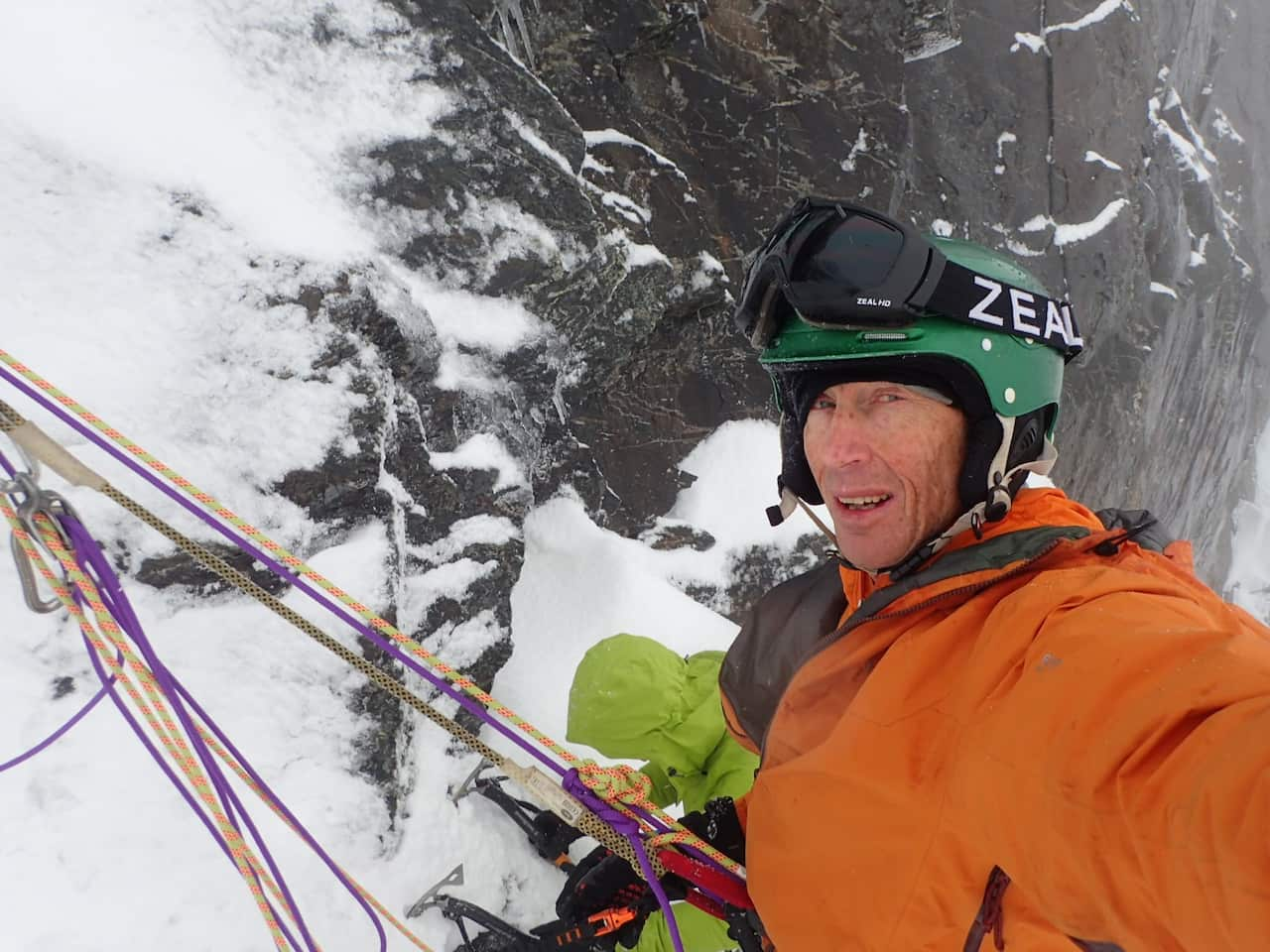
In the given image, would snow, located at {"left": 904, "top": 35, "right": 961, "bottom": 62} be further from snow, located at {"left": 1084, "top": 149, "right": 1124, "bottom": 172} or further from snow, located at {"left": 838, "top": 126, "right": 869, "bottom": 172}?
snow, located at {"left": 1084, "top": 149, "right": 1124, "bottom": 172}

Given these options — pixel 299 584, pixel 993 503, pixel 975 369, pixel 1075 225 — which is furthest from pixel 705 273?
pixel 1075 225

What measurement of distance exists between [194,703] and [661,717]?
68.1 inches

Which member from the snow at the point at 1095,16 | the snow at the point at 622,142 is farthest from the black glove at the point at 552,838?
the snow at the point at 1095,16

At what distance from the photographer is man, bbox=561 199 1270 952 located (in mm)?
827

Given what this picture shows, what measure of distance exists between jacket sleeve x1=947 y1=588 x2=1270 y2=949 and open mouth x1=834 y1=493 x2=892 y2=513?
0.58 m

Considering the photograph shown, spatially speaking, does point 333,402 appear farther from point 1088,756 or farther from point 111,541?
point 1088,756

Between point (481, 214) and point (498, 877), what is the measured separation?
10.9ft

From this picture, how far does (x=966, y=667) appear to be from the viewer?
3.81 feet

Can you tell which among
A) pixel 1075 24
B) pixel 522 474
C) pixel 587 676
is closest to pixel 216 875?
pixel 587 676

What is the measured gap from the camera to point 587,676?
3.01 metres

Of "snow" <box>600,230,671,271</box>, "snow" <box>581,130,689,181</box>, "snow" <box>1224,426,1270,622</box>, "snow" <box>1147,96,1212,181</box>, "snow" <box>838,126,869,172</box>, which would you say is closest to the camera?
"snow" <box>600,230,671,271</box>

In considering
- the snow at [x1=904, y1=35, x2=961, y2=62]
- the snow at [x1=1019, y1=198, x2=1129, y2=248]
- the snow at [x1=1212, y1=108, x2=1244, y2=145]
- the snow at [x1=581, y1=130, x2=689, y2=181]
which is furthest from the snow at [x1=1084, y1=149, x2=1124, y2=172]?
the snow at [x1=581, y1=130, x2=689, y2=181]

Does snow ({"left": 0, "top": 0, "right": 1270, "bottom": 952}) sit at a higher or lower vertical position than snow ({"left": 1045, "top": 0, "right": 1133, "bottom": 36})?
lower

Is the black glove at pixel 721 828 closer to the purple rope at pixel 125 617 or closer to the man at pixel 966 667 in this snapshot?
the man at pixel 966 667
